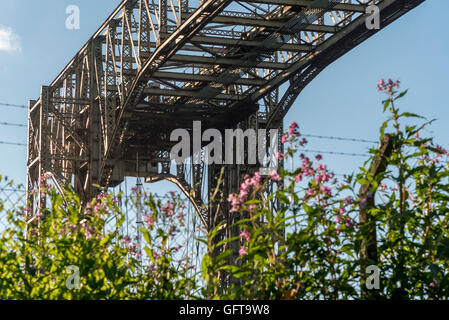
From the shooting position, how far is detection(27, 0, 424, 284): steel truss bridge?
968 inches

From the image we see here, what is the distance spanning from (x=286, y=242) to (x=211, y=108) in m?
23.0

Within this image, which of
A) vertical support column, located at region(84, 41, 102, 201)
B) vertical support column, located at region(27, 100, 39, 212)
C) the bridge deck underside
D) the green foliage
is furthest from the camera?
vertical support column, located at region(27, 100, 39, 212)

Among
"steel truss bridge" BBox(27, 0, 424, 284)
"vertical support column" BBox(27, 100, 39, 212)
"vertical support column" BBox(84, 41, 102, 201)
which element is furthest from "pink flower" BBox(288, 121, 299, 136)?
"vertical support column" BBox(27, 100, 39, 212)

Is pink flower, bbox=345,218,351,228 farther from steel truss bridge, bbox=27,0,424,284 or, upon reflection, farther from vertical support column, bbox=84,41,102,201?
vertical support column, bbox=84,41,102,201

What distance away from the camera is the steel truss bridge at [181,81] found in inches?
968

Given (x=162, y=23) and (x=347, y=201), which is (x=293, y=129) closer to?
(x=347, y=201)

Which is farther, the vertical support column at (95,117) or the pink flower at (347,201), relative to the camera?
the vertical support column at (95,117)

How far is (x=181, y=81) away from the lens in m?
29.9

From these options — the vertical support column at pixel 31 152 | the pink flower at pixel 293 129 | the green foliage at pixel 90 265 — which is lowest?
the green foliage at pixel 90 265

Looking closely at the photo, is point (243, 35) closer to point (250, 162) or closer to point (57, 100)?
point (250, 162)

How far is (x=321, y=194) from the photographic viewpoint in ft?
26.6

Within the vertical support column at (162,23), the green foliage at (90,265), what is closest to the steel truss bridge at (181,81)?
the vertical support column at (162,23)

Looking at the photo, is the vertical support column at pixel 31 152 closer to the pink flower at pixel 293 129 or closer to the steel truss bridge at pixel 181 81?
the steel truss bridge at pixel 181 81

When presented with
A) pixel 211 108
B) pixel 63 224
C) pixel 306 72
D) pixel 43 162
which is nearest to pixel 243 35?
pixel 306 72
